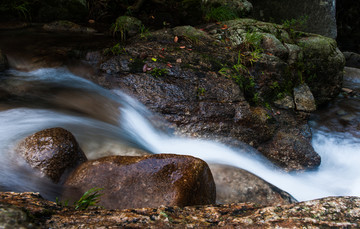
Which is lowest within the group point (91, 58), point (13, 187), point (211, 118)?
point (211, 118)

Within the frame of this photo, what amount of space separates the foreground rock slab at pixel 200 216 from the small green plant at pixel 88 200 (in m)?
0.69

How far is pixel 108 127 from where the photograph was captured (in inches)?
149

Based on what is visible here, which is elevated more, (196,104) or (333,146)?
(196,104)

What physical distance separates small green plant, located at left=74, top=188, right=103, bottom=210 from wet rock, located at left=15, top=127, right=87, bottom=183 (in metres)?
0.45

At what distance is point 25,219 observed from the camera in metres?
1.14

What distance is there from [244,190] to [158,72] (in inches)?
99.8

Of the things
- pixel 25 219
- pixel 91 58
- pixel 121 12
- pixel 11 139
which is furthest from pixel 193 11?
pixel 25 219

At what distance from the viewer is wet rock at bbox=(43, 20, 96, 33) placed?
261 inches

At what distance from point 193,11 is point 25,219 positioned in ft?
23.3

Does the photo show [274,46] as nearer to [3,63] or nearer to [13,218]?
[3,63]

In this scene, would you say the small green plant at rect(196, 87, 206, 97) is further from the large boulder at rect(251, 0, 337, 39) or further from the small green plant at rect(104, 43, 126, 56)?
the large boulder at rect(251, 0, 337, 39)

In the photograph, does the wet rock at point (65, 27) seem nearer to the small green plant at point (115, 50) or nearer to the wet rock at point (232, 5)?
the small green plant at point (115, 50)

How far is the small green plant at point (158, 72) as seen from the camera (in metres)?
4.64

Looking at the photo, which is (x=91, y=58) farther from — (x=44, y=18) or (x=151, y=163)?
(x=151, y=163)
